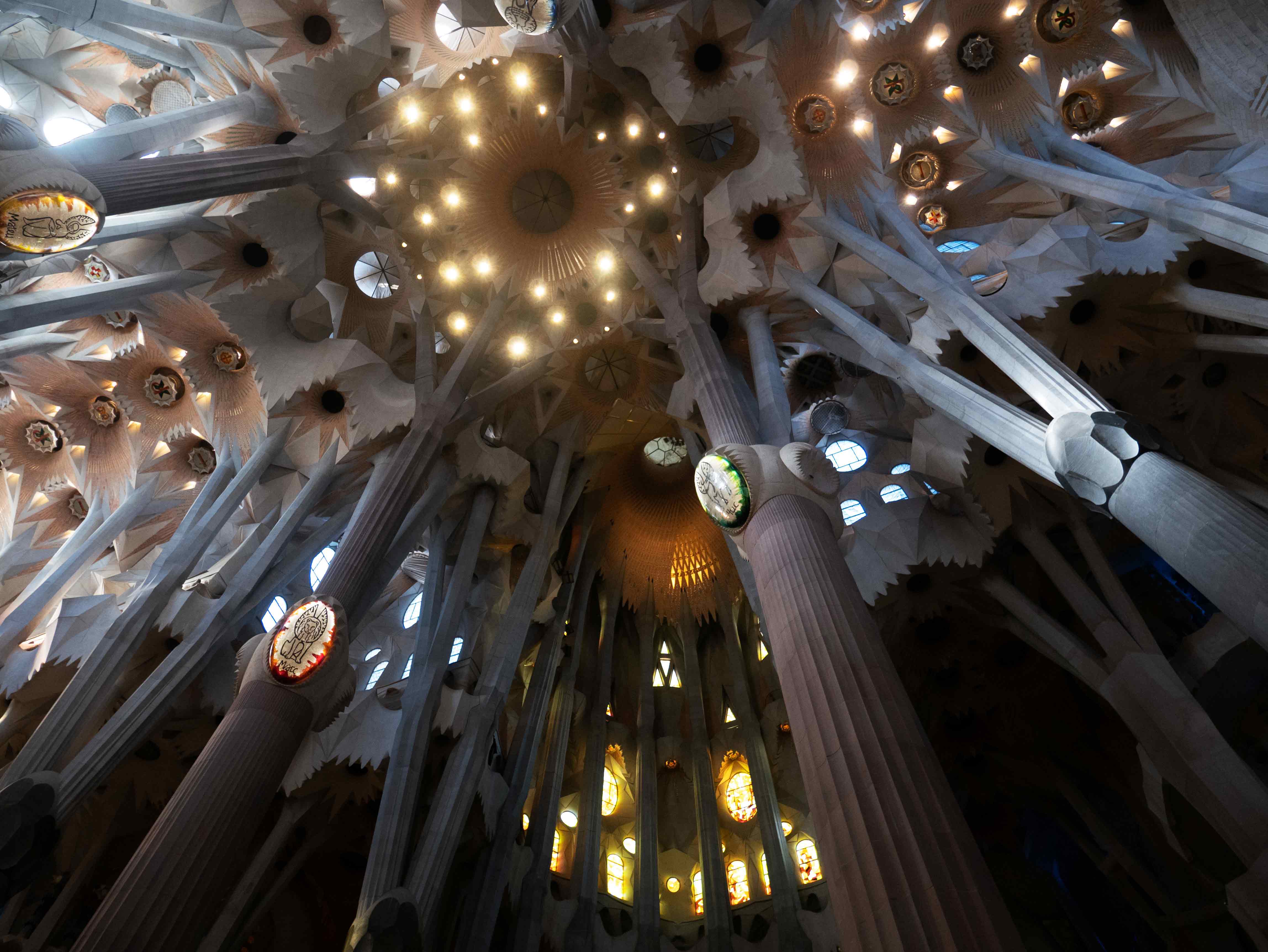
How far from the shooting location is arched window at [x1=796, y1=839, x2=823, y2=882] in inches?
552

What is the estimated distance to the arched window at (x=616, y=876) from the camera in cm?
1468

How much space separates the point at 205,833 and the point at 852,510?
10654 millimetres

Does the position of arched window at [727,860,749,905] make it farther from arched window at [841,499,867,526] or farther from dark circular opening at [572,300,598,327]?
dark circular opening at [572,300,598,327]

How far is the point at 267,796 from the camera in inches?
257

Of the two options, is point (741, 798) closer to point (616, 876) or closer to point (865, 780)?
point (616, 876)

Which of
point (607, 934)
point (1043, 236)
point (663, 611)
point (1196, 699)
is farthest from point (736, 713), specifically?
point (1043, 236)

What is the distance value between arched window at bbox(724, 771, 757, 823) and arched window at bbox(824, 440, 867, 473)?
688 centimetres

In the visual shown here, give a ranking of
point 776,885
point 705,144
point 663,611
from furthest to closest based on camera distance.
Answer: point 663,611
point 776,885
point 705,144

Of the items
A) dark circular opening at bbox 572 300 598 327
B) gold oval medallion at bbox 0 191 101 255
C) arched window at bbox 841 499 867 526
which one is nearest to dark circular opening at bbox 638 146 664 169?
dark circular opening at bbox 572 300 598 327

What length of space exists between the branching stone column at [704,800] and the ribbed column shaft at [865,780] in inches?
367

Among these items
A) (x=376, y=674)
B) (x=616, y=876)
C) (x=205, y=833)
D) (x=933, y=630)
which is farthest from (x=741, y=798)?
(x=205, y=833)

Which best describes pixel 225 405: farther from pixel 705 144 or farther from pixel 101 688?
pixel 705 144

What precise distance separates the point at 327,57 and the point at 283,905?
14.7m

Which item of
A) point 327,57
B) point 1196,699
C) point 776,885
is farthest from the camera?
Result: point 776,885
